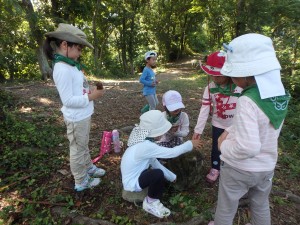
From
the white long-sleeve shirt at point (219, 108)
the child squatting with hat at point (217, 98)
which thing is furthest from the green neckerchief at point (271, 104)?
the white long-sleeve shirt at point (219, 108)

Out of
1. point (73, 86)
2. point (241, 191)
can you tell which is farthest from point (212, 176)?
point (73, 86)

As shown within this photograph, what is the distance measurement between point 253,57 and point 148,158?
1.52 m

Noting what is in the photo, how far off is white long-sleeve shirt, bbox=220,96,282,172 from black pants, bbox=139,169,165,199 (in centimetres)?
93

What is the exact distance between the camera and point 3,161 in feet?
12.2

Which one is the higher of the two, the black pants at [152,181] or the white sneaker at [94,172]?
the black pants at [152,181]

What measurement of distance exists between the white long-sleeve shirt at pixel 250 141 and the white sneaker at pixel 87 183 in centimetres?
190

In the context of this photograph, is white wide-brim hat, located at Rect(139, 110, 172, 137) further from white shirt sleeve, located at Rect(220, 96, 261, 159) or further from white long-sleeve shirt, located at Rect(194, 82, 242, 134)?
white shirt sleeve, located at Rect(220, 96, 261, 159)

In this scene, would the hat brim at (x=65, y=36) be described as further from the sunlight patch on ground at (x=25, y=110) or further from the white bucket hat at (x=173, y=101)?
the sunlight patch on ground at (x=25, y=110)

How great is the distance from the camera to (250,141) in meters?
1.73

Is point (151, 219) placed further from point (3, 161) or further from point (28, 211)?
point (3, 161)

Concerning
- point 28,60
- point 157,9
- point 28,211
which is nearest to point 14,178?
point 28,211

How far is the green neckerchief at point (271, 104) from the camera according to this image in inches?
68.9

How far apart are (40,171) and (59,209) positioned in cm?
92

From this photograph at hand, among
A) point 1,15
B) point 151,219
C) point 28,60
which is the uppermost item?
point 1,15
